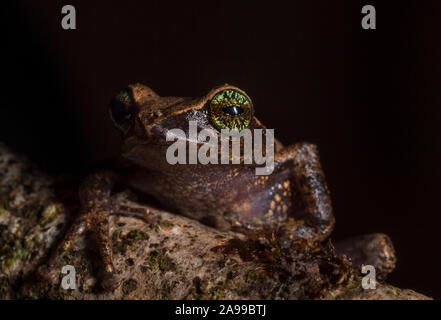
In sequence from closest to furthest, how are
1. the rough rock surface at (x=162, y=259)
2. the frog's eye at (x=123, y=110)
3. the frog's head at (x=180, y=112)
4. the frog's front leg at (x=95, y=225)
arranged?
1. the rough rock surface at (x=162, y=259)
2. the frog's head at (x=180, y=112)
3. the frog's front leg at (x=95, y=225)
4. the frog's eye at (x=123, y=110)

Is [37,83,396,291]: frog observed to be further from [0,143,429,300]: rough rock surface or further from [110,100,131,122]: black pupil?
[0,143,429,300]: rough rock surface

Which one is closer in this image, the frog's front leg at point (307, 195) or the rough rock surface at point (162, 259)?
the rough rock surface at point (162, 259)

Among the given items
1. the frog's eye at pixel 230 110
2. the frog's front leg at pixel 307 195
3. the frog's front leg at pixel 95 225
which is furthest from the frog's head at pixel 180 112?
the frog's front leg at pixel 307 195

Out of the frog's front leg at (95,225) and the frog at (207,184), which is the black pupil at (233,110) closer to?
the frog at (207,184)

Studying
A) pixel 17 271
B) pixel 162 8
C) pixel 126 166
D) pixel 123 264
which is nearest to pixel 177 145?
pixel 123 264

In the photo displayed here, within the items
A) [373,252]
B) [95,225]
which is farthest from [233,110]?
[373,252]

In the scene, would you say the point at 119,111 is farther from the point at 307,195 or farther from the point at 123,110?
the point at 307,195

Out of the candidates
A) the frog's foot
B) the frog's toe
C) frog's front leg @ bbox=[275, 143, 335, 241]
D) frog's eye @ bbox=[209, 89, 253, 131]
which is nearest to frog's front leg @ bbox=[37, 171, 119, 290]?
the frog's toe

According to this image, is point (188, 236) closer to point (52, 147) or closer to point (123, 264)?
point (123, 264)
